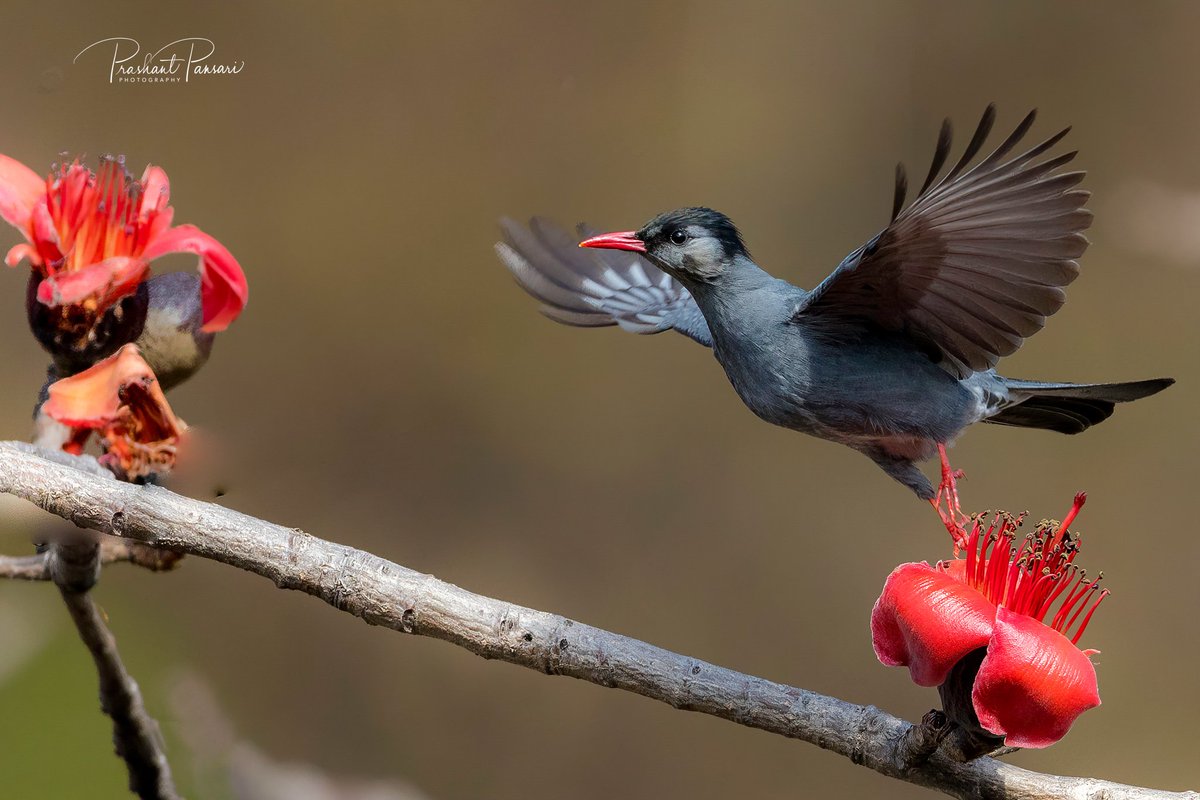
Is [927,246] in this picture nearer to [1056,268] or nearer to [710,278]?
[1056,268]

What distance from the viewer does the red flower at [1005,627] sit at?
90 centimetres

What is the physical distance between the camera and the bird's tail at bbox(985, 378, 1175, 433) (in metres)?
1.53

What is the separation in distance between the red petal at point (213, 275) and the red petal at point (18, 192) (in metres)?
0.10

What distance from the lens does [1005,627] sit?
0.93 metres

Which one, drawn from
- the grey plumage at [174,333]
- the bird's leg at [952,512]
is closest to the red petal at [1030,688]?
the bird's leg at [952,512]

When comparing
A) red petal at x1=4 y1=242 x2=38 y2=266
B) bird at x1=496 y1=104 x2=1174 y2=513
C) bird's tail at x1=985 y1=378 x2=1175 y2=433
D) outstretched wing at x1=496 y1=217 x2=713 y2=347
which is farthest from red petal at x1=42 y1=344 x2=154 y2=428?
bird's tail at x1=985 y1=378 x2=1175 y2=433

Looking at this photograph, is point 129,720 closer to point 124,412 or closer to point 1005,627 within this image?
point 124,412

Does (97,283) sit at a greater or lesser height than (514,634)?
greater

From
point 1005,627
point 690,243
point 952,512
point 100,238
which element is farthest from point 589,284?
point 1005,627

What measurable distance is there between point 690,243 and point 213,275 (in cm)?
65

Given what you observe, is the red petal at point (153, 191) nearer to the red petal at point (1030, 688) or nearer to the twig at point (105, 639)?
the twig at point (105, 639)

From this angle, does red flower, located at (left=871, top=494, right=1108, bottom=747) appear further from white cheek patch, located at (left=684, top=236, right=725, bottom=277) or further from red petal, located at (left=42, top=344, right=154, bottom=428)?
red petal, located at (left=42, top=344, right=154, bottom=428)

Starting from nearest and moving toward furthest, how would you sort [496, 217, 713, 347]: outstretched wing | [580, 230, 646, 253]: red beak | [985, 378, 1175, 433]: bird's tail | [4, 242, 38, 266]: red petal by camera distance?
[4, 242, 38, 266]: red petal → [580, 230, 646, 253]: red beak → [985, 378, 1175, 433]: bird's tail → [496, 217, 713, 347]: outstretched wing

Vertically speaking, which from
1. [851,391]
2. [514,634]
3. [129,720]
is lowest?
[129,720]
